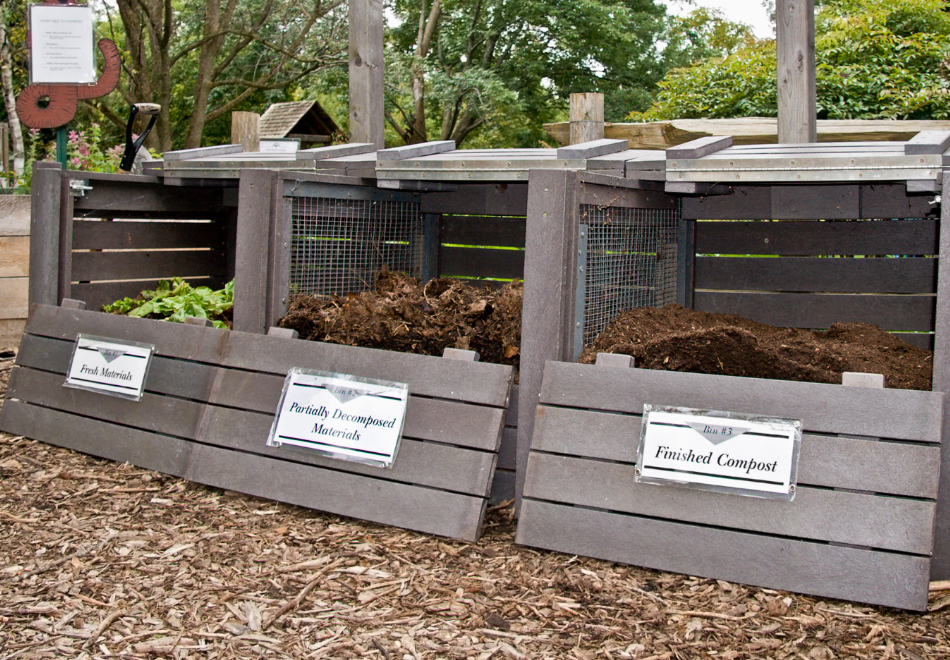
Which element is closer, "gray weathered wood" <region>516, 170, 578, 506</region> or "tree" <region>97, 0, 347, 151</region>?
"gray weathered wood" <region>516, 170, 578, 506</region>

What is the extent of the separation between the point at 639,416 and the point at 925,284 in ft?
5.68

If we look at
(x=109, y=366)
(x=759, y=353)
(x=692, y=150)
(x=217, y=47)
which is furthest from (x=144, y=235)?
(x=217, y=47)

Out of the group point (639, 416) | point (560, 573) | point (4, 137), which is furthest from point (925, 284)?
point (4, 137)

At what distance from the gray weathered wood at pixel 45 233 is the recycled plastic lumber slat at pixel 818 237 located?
3335 millimetres

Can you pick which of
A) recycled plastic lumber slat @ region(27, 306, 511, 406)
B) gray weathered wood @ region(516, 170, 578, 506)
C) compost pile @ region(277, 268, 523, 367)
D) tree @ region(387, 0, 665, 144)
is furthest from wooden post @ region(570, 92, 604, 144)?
tree @ region(387, 0, 665, 144)

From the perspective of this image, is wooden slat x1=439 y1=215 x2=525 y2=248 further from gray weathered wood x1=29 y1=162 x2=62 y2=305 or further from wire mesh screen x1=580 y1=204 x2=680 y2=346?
gray weathered wood x1=29 y1=162 x2=62 y2=305

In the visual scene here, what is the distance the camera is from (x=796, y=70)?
13.7 ft

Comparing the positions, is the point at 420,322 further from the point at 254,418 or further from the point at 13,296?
the point at 13,296

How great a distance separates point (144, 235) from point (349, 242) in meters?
1.46

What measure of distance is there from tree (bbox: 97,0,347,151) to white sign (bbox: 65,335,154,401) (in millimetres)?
11197

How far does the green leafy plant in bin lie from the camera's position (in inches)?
190

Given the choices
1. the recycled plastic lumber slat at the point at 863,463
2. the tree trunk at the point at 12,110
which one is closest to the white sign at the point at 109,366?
the recycled plastic lumber slat at the point at 863,463

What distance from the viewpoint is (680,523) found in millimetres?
3025

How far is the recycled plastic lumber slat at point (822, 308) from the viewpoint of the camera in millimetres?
4055
